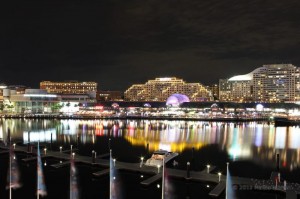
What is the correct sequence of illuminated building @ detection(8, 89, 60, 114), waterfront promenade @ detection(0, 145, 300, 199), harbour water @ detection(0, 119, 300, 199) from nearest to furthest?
A: waterfront promenade @ detection(0, 145, 300, 199)
harbour water @ detection(0, 119, 300, 199)
illuminated building @ detection(8, 89, 60, 114)

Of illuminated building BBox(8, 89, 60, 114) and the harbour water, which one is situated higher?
illuminated building BBox(8, 89, 60, 114)

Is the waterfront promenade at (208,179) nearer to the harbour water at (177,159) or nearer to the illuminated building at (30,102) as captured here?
the harbour water at (177,159)

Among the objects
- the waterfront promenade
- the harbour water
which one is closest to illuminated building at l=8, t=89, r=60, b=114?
the harbour water

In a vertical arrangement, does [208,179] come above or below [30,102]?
below

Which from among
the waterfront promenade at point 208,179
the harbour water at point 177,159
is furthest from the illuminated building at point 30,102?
the waterfront promenade at point 208,179

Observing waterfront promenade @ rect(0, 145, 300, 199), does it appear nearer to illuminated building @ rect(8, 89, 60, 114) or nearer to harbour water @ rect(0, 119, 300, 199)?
harbour water @ rect(0, 119, 300, 199)

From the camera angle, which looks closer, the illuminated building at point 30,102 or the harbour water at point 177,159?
the harbour water at point 177,159

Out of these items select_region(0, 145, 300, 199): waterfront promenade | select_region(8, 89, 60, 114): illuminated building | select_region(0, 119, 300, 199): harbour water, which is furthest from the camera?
select_region(8, 89, 60, 114): illuminated building

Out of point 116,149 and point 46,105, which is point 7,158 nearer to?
point 116,149

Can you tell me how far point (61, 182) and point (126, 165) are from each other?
6.07 metres

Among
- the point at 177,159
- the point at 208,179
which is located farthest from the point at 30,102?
the point at 208,179

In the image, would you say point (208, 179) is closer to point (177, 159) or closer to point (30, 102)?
point (177, 159)

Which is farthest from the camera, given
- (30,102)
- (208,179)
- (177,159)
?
(30,102)

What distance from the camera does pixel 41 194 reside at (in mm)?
26828
